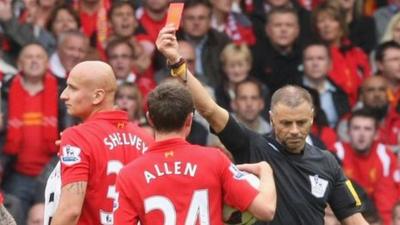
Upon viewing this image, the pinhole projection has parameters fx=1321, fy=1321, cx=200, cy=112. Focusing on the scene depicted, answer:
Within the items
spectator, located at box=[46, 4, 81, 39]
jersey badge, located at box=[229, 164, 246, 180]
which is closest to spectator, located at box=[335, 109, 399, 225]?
spectator, located at box=[46, 4, 81, 39]

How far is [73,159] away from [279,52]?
6.38 meters

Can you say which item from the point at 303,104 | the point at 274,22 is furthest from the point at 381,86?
the point at 303,104

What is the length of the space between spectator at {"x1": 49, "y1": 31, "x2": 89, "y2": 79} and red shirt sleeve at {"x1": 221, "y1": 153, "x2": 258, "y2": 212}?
592 cm

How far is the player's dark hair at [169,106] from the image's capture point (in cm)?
634

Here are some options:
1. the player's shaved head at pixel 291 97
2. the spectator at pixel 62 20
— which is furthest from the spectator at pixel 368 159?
the player's shaved head at pixel 291 97

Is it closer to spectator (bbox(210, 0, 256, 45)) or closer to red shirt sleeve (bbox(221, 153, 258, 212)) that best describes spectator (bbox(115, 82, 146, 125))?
spectator (bbox(210, 0, 256, 45))

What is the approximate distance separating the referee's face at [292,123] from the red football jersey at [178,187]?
0.79 m

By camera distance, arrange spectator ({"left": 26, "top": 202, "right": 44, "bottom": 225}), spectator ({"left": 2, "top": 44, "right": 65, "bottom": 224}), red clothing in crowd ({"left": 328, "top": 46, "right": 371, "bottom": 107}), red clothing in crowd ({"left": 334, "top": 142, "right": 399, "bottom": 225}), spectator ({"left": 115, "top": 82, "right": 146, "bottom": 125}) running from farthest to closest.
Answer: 1. red clothing in crowd ({"left": 328, "top": 46, "right": 371, "bottom": 107})
2. red clothing in crowd ({"left": 334, "top": 142, "right": 399, "bottom": 225})
3. spectator ({"left": 115, "top": 82, "right": 146, "bottom": 125})
4. spectator ({"left": 2, "top": 44, "right": 65, "bottom": 224})
5. spectator ({"left": 26, "top": 202, "right": 44, "bottom": 225})

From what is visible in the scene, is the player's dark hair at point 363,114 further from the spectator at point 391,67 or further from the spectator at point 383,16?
the spectator at point 383,16

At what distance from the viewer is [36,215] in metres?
10.2

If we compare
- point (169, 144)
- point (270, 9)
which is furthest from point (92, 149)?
point (270, 9)

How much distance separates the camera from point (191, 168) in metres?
6.38

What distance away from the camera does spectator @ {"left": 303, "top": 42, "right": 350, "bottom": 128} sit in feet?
41.9

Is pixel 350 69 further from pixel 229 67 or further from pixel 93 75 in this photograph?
pixel 93 75
